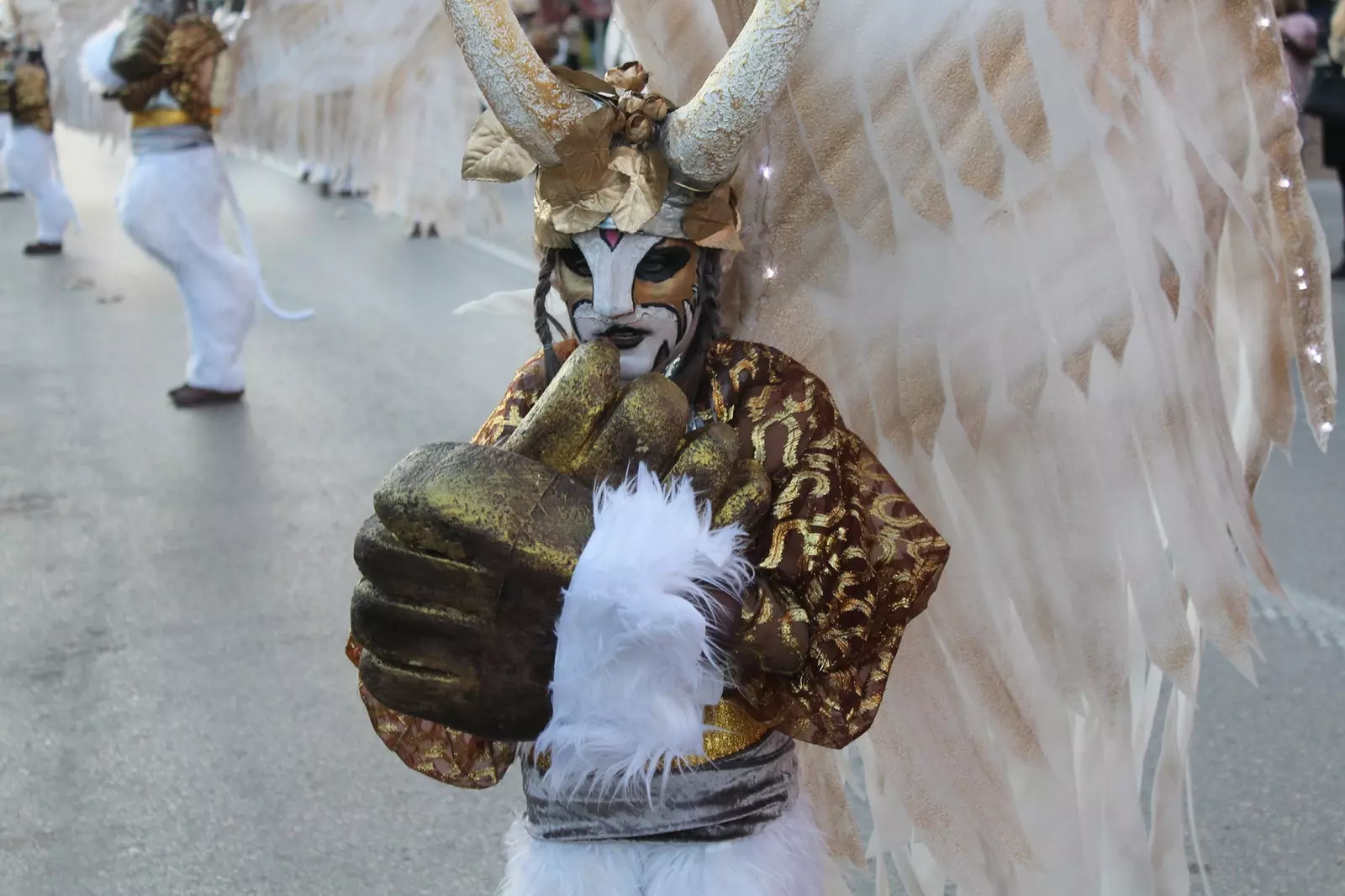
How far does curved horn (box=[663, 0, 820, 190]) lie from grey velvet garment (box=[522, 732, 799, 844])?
24.7 inches

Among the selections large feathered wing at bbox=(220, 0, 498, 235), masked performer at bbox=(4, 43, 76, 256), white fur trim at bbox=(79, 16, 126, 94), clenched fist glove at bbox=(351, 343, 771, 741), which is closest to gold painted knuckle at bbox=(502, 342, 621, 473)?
clenched fist glove at bbox=(351, 343, 771, 741)

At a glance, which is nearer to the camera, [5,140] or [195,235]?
[195,235]

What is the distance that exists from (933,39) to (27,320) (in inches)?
257

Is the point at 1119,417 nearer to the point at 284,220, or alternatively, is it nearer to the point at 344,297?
the point at 344,297

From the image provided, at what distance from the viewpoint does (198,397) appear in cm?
530

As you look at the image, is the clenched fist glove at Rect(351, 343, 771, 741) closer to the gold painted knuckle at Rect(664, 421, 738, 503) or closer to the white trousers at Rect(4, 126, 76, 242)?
the gold painted knuckle at Rect(664, 421, 738, 503)

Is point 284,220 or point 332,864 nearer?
point 332,864

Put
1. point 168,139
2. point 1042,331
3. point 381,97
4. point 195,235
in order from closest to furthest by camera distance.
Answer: point 1042,331, point 381,97, point 168,139, point 195,235

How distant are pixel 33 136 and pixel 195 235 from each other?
4.19 meters

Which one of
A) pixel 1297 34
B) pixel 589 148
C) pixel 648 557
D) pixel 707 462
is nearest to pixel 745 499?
pixel 707 462

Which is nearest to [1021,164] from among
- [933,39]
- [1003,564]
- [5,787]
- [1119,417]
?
[933,39]

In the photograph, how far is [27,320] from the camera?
6992 mm

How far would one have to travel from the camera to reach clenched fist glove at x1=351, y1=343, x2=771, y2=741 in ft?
4.08

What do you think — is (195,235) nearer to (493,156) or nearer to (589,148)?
(493,156)
